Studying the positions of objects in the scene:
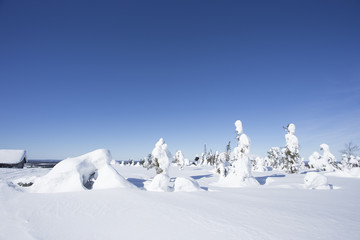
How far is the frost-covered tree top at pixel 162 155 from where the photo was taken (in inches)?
928

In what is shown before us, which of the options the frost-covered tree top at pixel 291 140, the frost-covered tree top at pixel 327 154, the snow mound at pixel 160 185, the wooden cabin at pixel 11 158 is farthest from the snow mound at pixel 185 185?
the wooden cabin at pixel 11 158

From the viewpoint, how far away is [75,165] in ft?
33.7

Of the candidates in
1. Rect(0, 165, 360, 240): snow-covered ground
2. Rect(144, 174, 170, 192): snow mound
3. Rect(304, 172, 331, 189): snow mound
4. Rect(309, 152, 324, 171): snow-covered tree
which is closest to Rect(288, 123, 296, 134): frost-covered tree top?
Rect(304, 172, 331, 189): snow mound

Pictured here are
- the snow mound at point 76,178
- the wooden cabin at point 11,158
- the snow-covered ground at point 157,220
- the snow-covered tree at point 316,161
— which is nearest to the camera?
the snow-covered ground at point 157,220

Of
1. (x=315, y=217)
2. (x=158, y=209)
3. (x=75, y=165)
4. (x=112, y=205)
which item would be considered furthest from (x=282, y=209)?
(x=75, y=165)

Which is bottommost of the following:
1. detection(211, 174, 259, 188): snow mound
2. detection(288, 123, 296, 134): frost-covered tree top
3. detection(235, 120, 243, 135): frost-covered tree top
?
detection(211, 174, 259, 188): snow mound

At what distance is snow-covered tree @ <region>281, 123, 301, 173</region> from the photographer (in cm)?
2797

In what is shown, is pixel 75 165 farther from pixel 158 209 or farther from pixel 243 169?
pixel 243 169

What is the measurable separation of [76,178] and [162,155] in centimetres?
1472

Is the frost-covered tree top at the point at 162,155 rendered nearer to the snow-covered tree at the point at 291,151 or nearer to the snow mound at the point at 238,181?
the snow mound at the point at 238,181

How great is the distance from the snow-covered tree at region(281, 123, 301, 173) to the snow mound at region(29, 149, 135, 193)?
27.3 m

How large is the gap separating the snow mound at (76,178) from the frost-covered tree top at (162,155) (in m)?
12.3

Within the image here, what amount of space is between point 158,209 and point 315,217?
16.1 ft

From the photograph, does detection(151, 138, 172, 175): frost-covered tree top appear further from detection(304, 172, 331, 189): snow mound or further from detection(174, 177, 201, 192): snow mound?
detection(304, 172, 331, 189): snow mound
